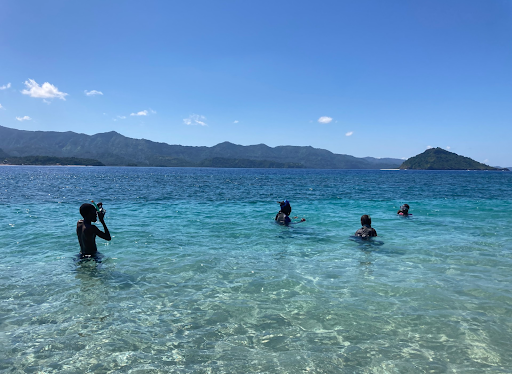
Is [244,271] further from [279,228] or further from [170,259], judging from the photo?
[279,228]

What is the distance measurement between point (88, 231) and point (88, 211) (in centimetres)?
87

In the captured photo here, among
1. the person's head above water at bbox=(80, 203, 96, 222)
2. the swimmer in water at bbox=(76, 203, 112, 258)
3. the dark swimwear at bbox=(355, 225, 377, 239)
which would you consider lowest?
the dark swimwear at bbox=(355, 225, 377, 239)

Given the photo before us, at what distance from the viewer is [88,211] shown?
1050 cm

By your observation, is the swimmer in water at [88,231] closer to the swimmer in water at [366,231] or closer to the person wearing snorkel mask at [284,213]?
the person wearing snorkel mask at [284,213]

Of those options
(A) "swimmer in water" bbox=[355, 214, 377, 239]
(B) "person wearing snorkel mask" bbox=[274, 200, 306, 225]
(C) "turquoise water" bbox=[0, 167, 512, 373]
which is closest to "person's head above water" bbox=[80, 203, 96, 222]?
(C) "turquoise water" bbox=[0, 167, 512, 373]

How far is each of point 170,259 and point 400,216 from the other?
1899 centimetres

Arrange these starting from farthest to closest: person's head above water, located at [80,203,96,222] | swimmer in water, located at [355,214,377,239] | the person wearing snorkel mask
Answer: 1. the person wearing snorkel mask
2. swimmer in water, located at [355,214,377,239]
3. person's head above water, located at [80,203,96,222]

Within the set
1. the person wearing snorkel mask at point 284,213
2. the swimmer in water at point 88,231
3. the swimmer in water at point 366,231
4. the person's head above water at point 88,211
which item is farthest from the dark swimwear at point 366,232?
the person's head above water at point 88,211

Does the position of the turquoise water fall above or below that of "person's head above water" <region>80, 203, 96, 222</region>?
below

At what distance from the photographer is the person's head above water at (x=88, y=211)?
1043 centimetres

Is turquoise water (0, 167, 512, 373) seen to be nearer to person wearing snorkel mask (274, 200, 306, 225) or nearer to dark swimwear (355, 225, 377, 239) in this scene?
dark swimwear (355, 225, 377, 239)

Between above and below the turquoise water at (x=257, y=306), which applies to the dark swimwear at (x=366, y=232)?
above

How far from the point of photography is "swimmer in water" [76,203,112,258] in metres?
10.5

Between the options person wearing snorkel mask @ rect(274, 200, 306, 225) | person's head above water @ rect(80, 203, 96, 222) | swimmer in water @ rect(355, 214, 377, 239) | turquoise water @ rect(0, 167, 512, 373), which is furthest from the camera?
person wearing snorkel mask @ rect(274, 200, 306, 225)
